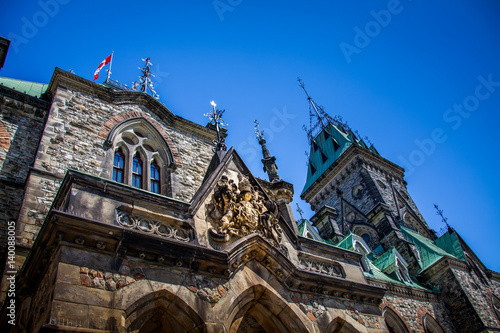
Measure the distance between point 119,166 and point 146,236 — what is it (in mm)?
5679

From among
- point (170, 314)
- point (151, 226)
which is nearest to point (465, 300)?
point (170, 314)

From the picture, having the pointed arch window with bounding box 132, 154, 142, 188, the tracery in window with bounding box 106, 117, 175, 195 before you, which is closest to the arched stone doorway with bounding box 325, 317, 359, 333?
the tracery in window with bounding box 106, 117, 175, 195

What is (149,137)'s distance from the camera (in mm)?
13055

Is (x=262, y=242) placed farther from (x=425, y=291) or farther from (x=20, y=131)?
(x=425, y=291)

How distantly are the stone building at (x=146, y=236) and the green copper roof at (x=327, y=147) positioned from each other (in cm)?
2930

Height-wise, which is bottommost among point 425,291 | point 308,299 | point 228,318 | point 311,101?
point 228,318

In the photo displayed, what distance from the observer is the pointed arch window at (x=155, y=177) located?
1185 cm

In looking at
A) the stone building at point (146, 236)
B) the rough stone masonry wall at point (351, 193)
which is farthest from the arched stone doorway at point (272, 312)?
the rough stone masonry wall at point (351, 193)

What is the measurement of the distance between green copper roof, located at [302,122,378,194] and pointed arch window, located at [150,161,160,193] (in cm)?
3316

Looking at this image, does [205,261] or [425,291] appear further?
[425,291]

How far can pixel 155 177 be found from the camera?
40.1 ft

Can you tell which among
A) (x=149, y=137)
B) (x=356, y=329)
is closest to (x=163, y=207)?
(x=356, y=329)

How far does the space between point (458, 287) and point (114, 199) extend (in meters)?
19.6

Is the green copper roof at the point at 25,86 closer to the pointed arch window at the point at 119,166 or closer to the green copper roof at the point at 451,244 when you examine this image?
the pointed arch window at the point at 119,166
